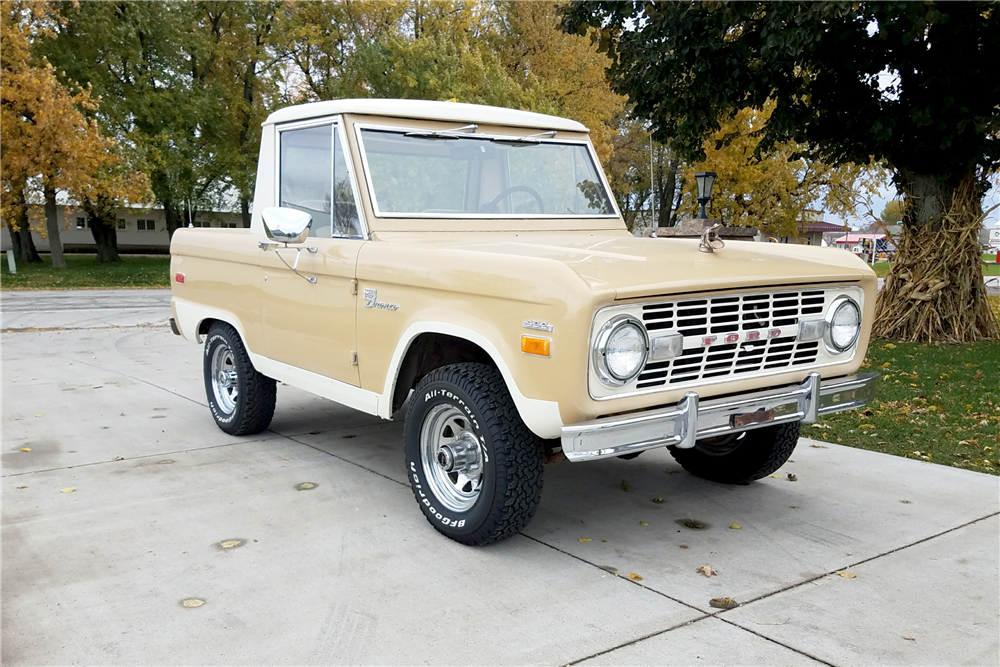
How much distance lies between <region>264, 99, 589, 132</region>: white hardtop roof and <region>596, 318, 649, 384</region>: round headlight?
207 cm

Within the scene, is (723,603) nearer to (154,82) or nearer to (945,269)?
(945,269)

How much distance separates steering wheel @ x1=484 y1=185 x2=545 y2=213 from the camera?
518 centimetres

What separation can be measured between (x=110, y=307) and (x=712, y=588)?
15468 millimetres

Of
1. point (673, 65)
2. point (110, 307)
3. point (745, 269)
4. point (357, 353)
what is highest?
point (673, 65)

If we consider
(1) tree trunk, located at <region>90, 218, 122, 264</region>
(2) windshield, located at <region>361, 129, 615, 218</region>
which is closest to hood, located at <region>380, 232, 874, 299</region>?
(2) windshield, located at <region>361, 129, 615, 218</region>

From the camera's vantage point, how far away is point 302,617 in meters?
3.37

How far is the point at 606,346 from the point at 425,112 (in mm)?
2281

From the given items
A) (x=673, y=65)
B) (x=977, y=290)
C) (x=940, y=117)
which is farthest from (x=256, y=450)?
(x=977, y=290)

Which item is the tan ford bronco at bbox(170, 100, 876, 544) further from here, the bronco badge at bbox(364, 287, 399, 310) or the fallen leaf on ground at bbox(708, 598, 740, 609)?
the fallen leaf on ground at bbox(708, 598, 740, 609)

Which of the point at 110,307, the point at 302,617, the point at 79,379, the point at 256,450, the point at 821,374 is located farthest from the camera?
the point at 110,307

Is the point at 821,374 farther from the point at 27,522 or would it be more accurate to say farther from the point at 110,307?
the point at 110,307

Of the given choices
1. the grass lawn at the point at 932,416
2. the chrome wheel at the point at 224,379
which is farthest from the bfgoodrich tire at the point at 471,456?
the grass lawn at the point at 932,416

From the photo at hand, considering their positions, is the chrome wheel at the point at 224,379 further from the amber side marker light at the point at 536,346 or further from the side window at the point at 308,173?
the amber side marker light at the point at 536,346

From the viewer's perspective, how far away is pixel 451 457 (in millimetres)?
4176
